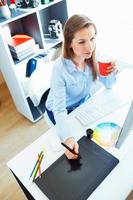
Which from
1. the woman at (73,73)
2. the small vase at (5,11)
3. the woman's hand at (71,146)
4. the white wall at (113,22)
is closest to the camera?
the woman's hand at (71,146)

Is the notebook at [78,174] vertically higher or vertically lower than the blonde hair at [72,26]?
lower

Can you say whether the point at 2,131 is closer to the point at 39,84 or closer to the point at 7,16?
the point at 39,84

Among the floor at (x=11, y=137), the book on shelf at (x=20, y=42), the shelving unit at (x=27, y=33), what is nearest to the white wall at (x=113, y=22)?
the shelving unit at (x=27, y=33)

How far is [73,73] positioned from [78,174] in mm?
627

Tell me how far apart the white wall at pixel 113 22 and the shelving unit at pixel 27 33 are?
0.74ft

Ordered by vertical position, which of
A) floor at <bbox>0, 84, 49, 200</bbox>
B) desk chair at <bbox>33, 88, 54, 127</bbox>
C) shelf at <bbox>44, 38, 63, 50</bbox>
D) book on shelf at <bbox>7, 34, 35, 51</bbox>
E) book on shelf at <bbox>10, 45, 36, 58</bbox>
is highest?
book on shelf at <bbox>7, 34, 35, 51</bbox>

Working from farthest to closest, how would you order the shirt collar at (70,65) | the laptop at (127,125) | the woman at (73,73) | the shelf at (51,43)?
the shelf at (51,43) < the shirt collar at (70,65) < the woman at (73,73) < the laptop at (127,125)

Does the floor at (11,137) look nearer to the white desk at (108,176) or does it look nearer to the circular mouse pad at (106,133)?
the white desk at (108,176)

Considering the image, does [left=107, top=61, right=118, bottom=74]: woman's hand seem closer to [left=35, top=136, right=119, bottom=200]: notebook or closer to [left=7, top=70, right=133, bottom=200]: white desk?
[left=7, top=70, right=133, bottom=200]: white desk

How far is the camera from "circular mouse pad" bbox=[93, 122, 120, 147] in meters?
0.98

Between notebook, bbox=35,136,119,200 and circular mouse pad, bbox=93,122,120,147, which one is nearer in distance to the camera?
notebook, bbox=35,136,119,200

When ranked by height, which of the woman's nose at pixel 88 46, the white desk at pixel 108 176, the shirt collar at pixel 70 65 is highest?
the woman's nose at pixel 88 46

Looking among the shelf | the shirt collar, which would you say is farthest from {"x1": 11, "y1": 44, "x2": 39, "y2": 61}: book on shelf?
the shirt collar

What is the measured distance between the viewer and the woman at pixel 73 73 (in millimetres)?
1093
